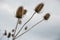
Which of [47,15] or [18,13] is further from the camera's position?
[47,15]

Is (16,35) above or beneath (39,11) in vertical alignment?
beneath

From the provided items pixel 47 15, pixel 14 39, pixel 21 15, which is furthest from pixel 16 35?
pixel 21 15

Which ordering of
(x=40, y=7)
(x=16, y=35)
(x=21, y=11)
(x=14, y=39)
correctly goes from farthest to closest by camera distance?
(x=16, y=35) → (x=14, y=39) → (x=40, y=7) → (x=21, y=11)

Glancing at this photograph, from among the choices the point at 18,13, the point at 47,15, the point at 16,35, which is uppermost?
the point at 18,13

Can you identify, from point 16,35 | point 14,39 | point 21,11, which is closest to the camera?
point 21,11

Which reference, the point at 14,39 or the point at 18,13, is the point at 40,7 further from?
the point at 14,39

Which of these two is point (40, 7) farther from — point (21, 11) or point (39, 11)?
point (21, 11)

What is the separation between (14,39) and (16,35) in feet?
1.41

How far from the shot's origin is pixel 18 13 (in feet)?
14.7

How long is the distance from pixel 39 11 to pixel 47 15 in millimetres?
1048

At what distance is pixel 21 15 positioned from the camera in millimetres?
4523

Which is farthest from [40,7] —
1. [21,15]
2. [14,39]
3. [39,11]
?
[14,39]

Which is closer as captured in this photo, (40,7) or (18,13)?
(18,13)

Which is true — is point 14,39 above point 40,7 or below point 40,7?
below
